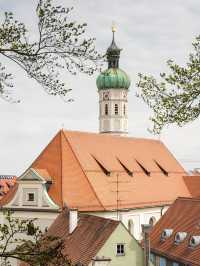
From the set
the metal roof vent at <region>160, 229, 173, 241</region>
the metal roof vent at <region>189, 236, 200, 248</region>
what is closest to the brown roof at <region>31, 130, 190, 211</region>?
the metal roof vent at <region>160, 229, 173, 241</region>

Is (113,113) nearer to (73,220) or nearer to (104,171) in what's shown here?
(104,171)

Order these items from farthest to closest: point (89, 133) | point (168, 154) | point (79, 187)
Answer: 1. point (168, 154)
2. point (89, 133)
3. point (79, 187)

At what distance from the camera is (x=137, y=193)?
149ft

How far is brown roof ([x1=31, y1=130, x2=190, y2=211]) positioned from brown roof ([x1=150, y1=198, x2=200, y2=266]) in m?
5.16

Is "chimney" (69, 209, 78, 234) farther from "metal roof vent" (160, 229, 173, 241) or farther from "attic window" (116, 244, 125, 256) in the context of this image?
"metal roof vent" (160, 229, 173, 241)

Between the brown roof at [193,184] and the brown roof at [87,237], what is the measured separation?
24025mm

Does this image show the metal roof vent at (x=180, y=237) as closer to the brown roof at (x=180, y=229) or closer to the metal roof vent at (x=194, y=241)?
the brown roof at (x=180, y=229)

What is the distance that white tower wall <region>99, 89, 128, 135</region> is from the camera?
6819 centimetres

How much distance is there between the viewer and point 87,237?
28562 mm

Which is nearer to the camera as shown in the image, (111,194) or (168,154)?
(111,194)

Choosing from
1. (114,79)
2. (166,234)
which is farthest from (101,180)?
(114,79)

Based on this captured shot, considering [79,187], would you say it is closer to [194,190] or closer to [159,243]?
[159,243]

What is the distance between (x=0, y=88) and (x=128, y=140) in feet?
143

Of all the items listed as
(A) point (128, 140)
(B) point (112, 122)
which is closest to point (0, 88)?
(A) point (128, 140)
